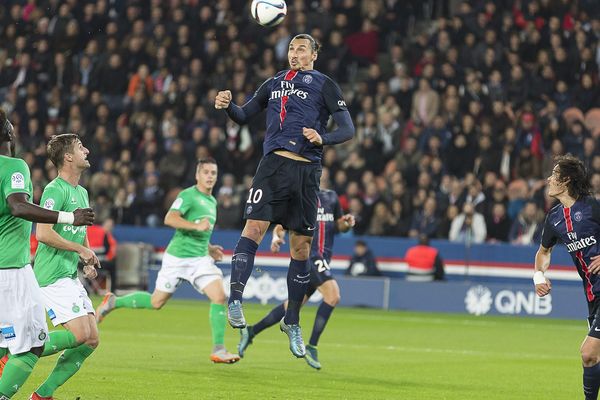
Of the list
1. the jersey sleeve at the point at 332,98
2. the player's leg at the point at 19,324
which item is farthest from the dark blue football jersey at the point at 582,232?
the player's leg at the point at 19,324

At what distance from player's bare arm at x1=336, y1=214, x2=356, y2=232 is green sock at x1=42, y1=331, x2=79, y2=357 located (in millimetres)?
5256

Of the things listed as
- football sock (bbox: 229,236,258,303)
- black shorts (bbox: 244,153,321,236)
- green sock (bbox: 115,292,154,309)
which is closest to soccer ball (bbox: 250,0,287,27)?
black shorts (bbox: 244,153,321,236)

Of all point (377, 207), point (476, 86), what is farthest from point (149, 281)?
point (476, 86)

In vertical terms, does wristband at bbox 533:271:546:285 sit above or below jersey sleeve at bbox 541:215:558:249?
below

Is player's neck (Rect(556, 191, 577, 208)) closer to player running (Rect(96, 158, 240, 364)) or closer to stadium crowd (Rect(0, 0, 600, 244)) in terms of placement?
player running (Rect(96, 158, 240, 364))

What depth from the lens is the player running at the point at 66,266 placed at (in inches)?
381

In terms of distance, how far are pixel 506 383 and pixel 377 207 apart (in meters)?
11.0

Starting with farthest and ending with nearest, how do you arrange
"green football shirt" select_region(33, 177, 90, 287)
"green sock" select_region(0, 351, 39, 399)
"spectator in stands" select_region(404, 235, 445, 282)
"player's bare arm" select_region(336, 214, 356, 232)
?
"spectator in stands" select_region(404, 235, 445, 282), "player's bare arm" select_region(336, 214, 356, 232), "green football shirt" select_region(33, 177, 90, 287), "green sock" select_region(0, 351, 39, 399)

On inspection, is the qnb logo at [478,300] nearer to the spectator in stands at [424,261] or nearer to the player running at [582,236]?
the spectator in stands at [424,261]

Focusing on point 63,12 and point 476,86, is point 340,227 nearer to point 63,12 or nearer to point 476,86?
point 476,86

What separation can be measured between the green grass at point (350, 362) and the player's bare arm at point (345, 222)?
162cm

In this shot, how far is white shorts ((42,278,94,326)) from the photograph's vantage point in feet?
32.3

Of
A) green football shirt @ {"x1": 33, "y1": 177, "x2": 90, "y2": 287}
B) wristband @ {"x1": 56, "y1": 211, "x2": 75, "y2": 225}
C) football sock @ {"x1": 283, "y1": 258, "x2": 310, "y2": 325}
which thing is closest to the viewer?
wristband @ {"x1": 56, "y1": 211, "x2": 75, "y2": 225}

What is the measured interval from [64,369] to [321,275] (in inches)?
211
